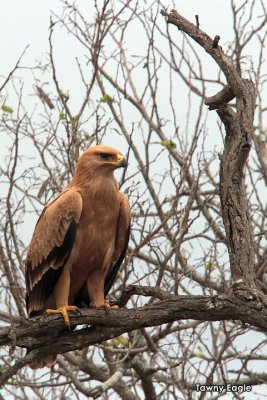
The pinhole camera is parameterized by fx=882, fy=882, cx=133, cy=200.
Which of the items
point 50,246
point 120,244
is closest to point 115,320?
point 50,246

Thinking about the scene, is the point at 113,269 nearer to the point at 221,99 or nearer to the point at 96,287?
the point at 96,287

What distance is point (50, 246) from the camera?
719 cm

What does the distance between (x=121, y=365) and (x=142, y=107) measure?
417 cm

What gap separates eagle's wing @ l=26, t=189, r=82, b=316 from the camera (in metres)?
7.06

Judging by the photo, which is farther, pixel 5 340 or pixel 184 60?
pixel 184 60

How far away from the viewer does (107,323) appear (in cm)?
617

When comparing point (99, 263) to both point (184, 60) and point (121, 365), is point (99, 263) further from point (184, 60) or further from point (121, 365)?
point (184, 60)

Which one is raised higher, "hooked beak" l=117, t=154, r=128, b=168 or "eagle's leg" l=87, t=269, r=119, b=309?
"hooked beak" l=117, t=154, r=128, b=168

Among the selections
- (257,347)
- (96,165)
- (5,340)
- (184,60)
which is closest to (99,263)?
(96,165)

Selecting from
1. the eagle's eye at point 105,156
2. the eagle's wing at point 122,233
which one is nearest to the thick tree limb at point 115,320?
the eagle's wing at point 122,233

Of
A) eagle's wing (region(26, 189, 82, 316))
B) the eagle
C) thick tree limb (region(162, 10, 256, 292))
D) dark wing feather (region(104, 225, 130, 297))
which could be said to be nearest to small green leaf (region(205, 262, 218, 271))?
dark wing feather (region(104, 225, 130, 297))

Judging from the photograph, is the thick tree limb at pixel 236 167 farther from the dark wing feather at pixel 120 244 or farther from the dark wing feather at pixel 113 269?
the dark wing feather at pixel 113 269

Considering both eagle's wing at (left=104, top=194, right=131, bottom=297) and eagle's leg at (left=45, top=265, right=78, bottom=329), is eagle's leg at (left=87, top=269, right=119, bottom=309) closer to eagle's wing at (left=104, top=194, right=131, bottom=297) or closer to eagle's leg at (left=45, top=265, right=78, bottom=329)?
eagle's wing at (left=104, top=194, right=131, bottom=297)

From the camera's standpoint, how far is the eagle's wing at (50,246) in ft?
23.2
